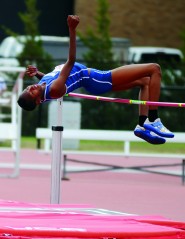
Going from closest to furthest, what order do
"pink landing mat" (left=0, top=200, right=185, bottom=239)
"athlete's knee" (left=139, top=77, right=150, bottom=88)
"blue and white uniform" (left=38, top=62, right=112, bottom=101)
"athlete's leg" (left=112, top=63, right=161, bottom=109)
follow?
"pink landing mat" (left=0, top=200, right=185, bottom=239), "blue and white uniform" (left=38, top=62, right=112, bottom=101), "athlete's leg" (left=112, top=63, right=161, bottom=109), "athlete's knee" (left=139, top=77, right=150, bottom=88)

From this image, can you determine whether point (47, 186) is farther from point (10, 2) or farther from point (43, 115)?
point (10, 2)

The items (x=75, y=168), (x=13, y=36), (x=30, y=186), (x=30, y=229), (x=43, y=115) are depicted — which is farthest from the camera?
(x=13, y=36)

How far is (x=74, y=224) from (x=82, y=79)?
2.48m

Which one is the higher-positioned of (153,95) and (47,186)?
(153,95)

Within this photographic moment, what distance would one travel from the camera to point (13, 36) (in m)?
28.0

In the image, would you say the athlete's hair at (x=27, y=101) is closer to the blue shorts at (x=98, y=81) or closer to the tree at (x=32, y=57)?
the blue shorts at (x=98, y=81)

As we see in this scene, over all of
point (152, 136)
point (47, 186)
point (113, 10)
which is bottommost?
point (47, 186)

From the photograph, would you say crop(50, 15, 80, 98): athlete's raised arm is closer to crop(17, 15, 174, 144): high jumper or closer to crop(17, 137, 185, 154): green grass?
crop(17, 15, 174, 144): high jumper

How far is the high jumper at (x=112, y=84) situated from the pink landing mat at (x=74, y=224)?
1204 millimetres

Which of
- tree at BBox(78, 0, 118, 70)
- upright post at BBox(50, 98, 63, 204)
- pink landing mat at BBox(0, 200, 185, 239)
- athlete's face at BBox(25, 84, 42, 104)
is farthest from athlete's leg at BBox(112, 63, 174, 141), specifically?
tree at BBox(78, 0, 118, 70)

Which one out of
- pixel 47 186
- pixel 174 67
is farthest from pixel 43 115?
pixel 47 186

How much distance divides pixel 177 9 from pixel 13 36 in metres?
7.52

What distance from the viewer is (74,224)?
31.2 ft

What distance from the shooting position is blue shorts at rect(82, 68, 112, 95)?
458 inches
